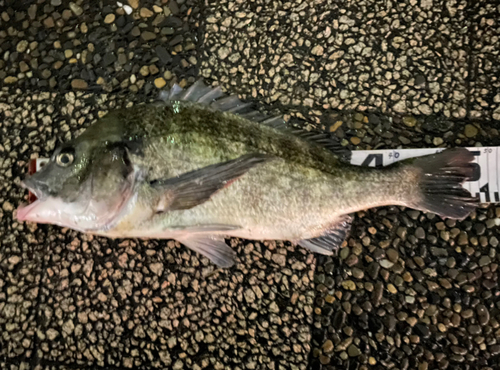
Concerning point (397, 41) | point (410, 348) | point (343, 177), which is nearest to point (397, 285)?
point (410, 348)

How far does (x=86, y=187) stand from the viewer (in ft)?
5.49

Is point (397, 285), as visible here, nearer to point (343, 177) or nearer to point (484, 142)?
point (343, 177)

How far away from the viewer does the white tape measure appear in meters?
2.01

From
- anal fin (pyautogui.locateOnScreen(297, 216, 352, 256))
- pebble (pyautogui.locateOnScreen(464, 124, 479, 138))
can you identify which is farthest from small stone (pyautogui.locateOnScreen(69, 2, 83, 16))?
pebble (pyautogui.locateOnScreen(464, 124, 479, 138))

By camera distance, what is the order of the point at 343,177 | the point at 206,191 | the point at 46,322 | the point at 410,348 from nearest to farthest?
the point at 206,191
the point at 343,177
the point at 410,348
the point at 46,322

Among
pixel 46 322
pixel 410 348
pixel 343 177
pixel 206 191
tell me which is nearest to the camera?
pixel 206 191

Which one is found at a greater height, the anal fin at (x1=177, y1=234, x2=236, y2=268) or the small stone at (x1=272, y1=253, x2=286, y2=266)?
the anal fin at (x1=177, y1=234, x2=236, y2=268)

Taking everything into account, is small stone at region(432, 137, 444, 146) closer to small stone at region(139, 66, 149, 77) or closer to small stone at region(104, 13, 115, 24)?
small stone at region(139, 66, 149, 77)

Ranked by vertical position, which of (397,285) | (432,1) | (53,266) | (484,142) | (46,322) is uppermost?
(432,1)

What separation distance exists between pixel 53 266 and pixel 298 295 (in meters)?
1.41

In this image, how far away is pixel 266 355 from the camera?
6.68 ft

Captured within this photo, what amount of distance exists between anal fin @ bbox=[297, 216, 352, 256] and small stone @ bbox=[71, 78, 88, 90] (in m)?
1.60

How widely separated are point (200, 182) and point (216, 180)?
7cm

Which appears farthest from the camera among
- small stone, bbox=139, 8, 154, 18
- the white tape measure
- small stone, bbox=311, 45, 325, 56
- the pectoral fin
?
small stone, bbox=139, 8, 154, 18
